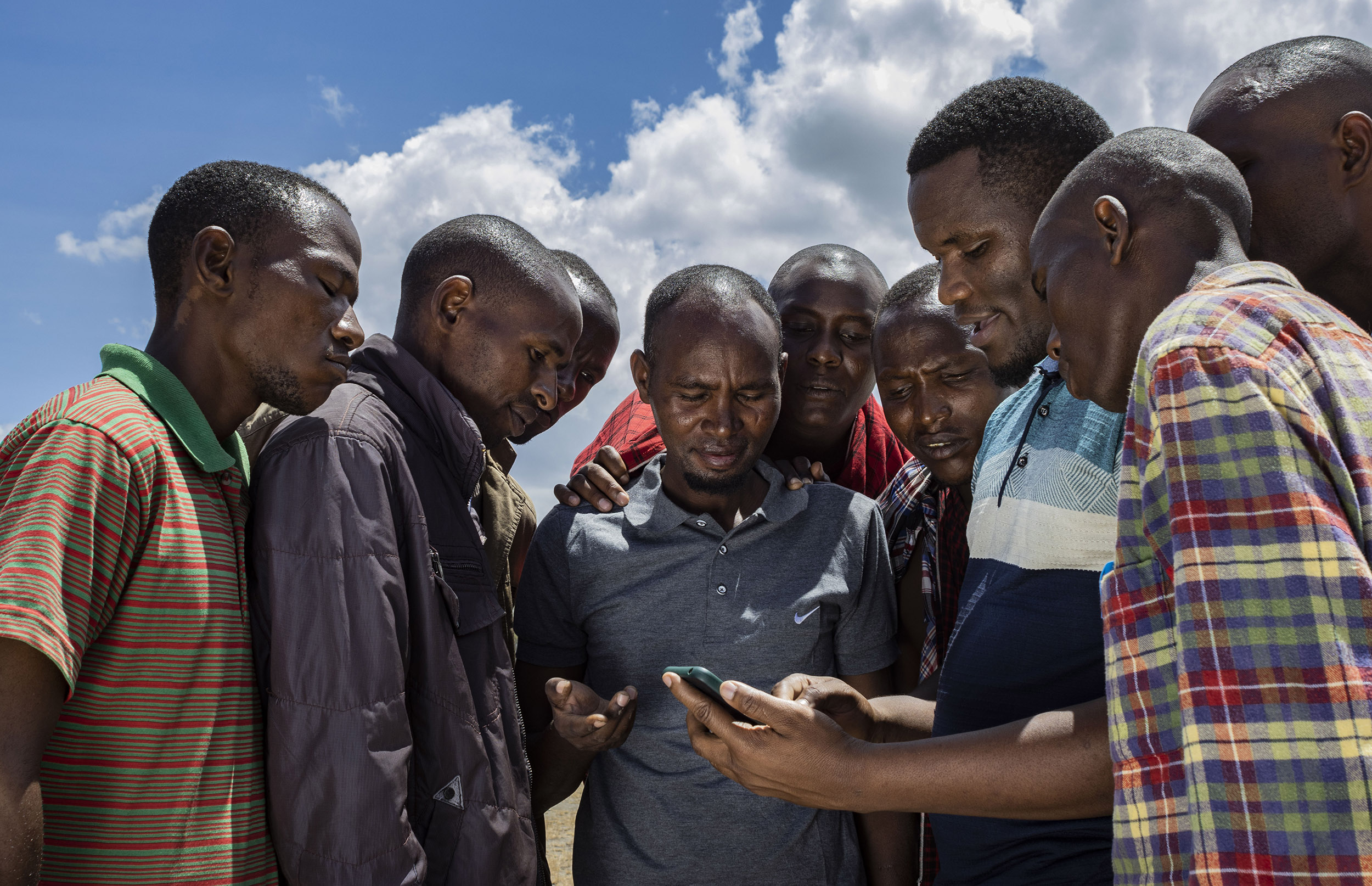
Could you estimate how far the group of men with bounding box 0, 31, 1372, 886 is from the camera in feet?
4.13

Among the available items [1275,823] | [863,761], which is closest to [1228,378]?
[1275,823]

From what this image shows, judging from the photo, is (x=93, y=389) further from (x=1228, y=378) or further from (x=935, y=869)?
(x=935, y=869)

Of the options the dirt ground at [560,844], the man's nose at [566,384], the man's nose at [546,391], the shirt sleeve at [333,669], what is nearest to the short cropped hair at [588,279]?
the man's nose at [566,384]

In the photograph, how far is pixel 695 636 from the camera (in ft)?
9.22

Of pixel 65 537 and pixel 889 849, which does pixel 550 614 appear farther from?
pixel 65 537

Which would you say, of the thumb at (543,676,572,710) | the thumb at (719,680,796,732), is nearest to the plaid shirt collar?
the thumb at (719,680,796,732)

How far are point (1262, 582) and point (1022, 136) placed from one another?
212 centimetres

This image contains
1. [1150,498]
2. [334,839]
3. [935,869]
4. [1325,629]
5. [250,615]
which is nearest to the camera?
[1325,629]

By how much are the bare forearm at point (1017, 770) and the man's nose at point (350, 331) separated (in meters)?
1.71

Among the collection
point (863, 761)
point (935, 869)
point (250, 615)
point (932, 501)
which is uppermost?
point (932, 501)

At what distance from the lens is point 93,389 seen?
196cm

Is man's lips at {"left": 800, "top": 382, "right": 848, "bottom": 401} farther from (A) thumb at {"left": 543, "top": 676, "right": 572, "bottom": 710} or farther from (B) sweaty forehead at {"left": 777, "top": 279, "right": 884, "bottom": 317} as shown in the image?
(A) thumb at {"left": 543, "top": 676, "right": 572, "bottom": 710}

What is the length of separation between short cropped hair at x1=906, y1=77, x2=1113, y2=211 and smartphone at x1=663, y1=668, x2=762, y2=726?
1785mm

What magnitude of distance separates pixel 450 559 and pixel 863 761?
1133 mm
